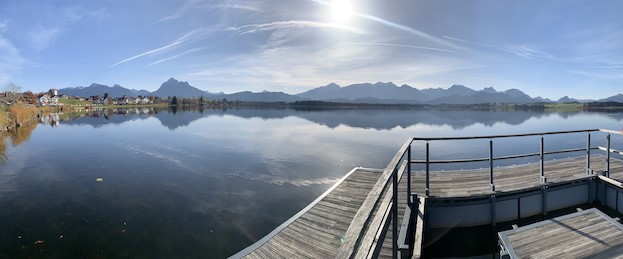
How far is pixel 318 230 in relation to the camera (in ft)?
27.0

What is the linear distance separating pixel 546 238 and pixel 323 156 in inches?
796

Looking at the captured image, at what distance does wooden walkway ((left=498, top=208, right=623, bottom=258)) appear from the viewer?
21.2ft

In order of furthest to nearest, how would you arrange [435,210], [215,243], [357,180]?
[357,180], [215,243], [435,210]

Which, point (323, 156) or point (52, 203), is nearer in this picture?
point (52, 203)

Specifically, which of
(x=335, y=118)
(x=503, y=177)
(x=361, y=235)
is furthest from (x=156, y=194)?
(x=335, y=118)

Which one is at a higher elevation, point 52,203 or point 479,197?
point 479,197

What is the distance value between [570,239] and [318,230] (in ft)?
18.7

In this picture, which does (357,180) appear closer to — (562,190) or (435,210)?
(435,210)

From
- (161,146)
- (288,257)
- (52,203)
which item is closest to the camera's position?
(288,257)

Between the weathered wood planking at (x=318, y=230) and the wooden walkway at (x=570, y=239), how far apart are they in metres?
3.78

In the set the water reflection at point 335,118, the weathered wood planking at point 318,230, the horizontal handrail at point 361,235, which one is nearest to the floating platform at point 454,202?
the weathered wood planking at point 318,230

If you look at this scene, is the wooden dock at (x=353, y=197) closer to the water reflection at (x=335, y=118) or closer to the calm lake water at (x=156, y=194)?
the calm lake water at (x=156, y=194)

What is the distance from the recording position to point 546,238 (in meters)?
7.04

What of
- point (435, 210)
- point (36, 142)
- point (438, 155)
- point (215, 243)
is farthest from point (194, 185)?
point (36, 142)
